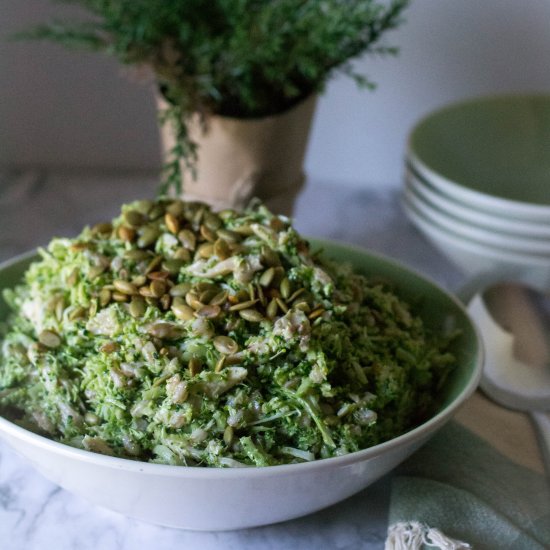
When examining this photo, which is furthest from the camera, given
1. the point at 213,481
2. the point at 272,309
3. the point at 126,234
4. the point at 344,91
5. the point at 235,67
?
the point at 344,91

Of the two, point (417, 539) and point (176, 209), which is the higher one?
point (176, 209)

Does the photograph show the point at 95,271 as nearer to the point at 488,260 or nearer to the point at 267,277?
the point at 267,277

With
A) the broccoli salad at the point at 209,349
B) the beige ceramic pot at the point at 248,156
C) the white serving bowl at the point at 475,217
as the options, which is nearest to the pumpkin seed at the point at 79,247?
the broccoli salad at the point at 209,349

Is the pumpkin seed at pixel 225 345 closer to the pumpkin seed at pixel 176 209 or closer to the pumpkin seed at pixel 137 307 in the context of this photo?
the pumpkin seed at pixel 137 307

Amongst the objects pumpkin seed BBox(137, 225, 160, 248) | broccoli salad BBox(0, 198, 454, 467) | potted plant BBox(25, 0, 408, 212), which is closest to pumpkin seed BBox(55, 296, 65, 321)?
broccoli salad BBox(0, 198, 454, 467)

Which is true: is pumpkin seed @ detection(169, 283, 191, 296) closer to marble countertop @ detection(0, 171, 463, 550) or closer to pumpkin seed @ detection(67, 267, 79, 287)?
pumpkin seed @ detection(67, 267, 79, 287)

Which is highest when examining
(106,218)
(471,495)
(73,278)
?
(73,278)

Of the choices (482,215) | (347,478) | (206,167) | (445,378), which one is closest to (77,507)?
(347,478)

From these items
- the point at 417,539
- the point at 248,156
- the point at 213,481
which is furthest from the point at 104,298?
the point at 248,156
